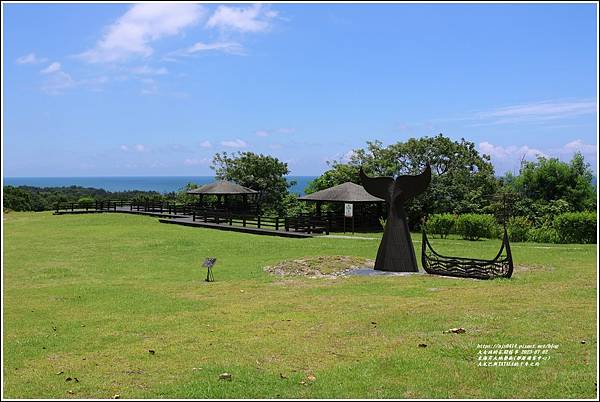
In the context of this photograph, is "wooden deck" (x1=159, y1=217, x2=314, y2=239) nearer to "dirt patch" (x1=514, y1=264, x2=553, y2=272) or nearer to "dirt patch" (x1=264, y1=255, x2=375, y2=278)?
"dirt patch" (x1=264, y1=255, x2=375, y2=278)

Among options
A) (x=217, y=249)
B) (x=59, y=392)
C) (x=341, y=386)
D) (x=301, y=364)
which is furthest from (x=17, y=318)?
(x=217, y=249)

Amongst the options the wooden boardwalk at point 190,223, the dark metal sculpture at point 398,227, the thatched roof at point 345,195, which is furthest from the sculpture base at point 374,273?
the thatched roof at point 345,195

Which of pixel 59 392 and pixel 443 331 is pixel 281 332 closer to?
pixel 443 331

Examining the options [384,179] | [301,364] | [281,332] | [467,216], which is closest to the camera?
[301,364]

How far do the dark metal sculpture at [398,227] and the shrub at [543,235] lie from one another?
1132 cm

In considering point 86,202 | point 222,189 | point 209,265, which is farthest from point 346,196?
point 86,202

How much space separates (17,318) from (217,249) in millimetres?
12166

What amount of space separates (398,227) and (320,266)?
7.97ft

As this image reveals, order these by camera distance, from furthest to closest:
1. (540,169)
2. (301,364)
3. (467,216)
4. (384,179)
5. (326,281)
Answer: (540,169) < (467,216) < (384,179) < (326,281) < (301,364)

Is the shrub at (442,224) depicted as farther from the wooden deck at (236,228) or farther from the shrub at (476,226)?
the wooden deck at (236,228)

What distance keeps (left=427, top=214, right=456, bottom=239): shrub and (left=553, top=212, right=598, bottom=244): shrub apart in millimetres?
4526

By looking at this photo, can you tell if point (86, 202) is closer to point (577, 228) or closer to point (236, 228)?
point (236, 228)

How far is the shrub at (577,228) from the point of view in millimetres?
23250

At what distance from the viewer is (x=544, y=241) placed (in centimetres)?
2427
